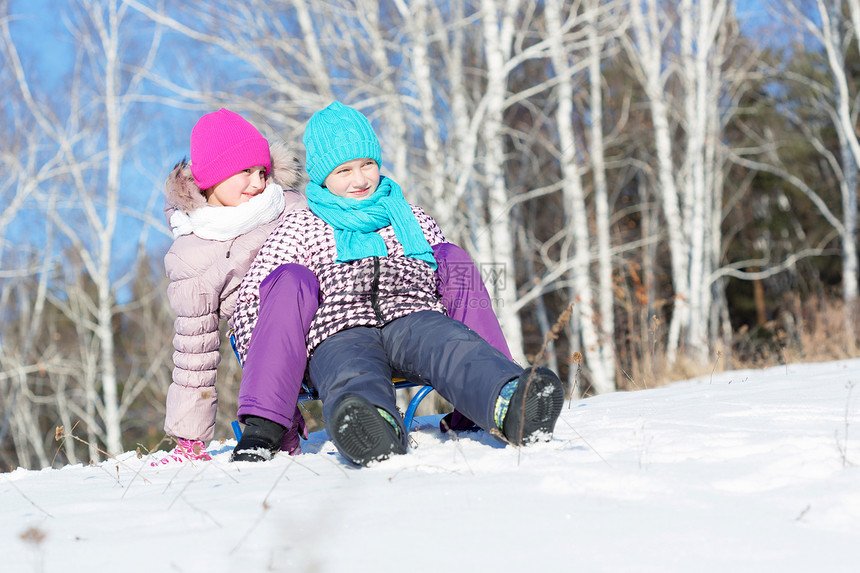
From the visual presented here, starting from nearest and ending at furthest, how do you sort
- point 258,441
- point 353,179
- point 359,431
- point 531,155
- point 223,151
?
point 359,431 → point 258,441 → point 353,179 → point 223,151 → point 531,155

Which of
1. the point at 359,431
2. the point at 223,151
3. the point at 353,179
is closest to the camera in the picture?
the point at 359,431

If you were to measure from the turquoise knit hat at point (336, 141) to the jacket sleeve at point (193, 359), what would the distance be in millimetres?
628

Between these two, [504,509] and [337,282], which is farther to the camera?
[337,282]

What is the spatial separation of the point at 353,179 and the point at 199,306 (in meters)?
0.77

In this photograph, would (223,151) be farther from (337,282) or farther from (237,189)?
(337,282)

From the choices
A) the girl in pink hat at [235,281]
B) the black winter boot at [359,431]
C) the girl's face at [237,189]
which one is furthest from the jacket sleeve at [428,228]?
the black winter boot at [359,431]

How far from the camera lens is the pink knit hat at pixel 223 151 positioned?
306 cm

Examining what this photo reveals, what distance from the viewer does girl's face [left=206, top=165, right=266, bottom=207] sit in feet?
10.1

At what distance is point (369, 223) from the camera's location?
8.83 feet

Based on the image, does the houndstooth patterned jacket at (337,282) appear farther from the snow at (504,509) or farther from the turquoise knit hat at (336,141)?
the snow at (504,509)

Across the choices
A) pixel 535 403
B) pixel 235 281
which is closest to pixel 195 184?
pixel 235 281

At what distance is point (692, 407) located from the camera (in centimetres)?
251

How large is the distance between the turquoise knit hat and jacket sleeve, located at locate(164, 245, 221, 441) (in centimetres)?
63

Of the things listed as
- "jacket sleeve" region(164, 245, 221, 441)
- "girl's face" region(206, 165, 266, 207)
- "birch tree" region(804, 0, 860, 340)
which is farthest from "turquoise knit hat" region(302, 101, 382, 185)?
"birch tree" region(804, 0, 860, 340)
